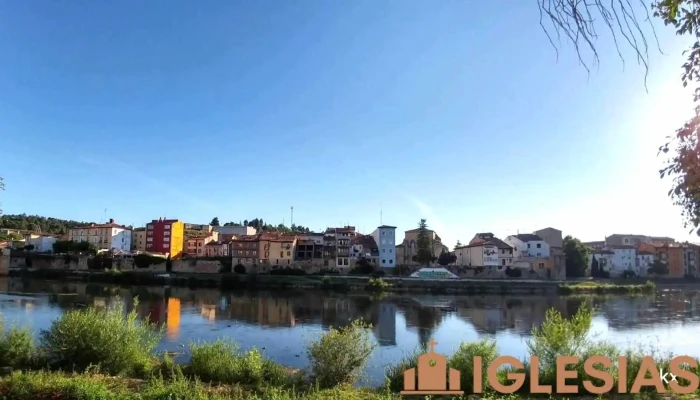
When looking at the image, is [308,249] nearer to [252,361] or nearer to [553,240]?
[553,240]

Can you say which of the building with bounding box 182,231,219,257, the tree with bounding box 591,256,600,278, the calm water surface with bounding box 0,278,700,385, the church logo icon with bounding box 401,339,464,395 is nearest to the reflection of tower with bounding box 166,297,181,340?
the calm water surface with bounding box 0,278,700,385

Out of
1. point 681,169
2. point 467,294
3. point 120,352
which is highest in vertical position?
point 681,169

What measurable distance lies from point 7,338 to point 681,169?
40.0 feet

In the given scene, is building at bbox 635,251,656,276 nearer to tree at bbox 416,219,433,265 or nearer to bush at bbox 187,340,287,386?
tree at bbox 416,219,433,265

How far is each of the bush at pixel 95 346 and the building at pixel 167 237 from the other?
64.7m

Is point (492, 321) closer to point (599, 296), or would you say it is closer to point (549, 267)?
point (599, 296)

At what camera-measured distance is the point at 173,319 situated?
2595 cm

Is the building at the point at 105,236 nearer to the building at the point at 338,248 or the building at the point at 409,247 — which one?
the building at the point at 338,248

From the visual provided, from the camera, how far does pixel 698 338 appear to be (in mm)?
22938

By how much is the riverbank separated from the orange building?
55.9ft

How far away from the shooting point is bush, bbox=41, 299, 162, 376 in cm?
953

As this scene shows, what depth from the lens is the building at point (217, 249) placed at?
71438 millimetres

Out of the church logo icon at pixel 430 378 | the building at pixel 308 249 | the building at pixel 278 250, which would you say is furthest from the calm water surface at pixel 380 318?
the building at pixel 308 249

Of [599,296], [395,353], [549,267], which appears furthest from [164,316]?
[549,267]
